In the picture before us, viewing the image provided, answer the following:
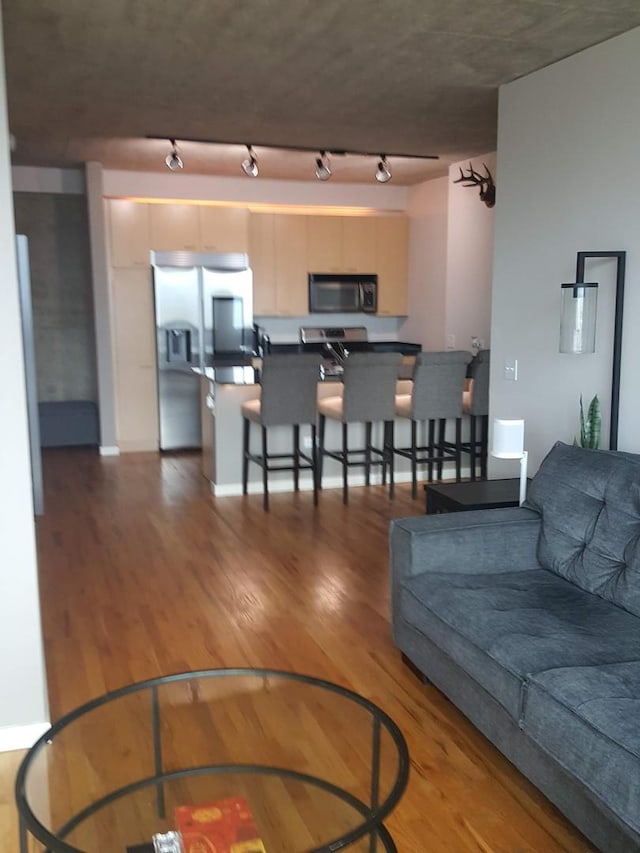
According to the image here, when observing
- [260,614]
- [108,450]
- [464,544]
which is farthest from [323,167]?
[464,544]

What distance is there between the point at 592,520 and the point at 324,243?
5.74m

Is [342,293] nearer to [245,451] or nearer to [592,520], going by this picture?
[245,451]

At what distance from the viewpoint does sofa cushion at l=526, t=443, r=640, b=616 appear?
2678 millimetres

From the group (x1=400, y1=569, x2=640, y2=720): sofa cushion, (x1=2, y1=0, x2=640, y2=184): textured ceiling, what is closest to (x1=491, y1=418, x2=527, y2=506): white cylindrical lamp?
(x1=400, y1=569, x2=640, y2=720): sofa cushion

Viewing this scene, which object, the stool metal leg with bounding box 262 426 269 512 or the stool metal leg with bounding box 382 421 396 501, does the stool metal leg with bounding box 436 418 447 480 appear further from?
the stool metal leg with bounding box 262 426 269 512

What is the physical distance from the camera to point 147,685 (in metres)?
2.11

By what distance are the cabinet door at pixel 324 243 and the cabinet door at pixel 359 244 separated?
2.6 inches

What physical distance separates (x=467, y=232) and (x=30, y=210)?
13.9 ft

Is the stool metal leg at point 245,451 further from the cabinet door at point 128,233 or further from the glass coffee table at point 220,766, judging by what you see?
the glass coffee table at point 220,766

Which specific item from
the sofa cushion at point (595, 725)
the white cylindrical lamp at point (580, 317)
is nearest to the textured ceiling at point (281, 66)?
the white cylindrical lamp at point (580, 317)

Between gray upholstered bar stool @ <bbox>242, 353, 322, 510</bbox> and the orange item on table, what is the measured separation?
147 inches

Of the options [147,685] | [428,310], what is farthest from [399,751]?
[428,310]

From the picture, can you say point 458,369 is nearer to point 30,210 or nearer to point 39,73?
point 39,73

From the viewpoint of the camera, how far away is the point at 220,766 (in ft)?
7.02
